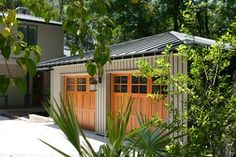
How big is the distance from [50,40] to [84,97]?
431 inches

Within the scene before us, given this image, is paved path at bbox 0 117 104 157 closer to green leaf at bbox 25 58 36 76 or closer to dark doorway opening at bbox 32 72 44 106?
dark doorway opening at bbox 32 72 44 106

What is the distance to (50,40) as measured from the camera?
25.2m

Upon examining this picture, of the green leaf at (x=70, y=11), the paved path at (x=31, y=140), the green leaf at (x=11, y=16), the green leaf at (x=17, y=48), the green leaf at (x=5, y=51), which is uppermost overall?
the green leaf at (x=70, y=11)

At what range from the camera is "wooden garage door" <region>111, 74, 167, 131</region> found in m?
11.2

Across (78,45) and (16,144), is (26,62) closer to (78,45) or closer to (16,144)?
(78,45)

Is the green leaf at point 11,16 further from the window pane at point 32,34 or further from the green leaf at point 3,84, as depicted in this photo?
the window pane at point 32,34

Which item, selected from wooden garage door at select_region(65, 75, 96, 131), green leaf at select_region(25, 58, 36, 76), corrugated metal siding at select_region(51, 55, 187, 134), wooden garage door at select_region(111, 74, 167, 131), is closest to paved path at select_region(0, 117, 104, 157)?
corrugated metal siding at select_region(51, 55, 187, 134)

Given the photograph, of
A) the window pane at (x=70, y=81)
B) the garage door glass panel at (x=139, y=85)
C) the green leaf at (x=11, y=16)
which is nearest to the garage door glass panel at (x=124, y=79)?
the garage door glass panel at (x=139, y=85)

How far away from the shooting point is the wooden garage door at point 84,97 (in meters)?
14.6

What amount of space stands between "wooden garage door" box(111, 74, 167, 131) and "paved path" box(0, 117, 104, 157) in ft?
4.67

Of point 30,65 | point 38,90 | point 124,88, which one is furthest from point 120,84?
point 38,90

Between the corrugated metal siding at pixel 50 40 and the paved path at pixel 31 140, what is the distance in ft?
25.7

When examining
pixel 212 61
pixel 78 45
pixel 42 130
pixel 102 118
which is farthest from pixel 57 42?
pixel 78 45

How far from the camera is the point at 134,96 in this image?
12.3m
